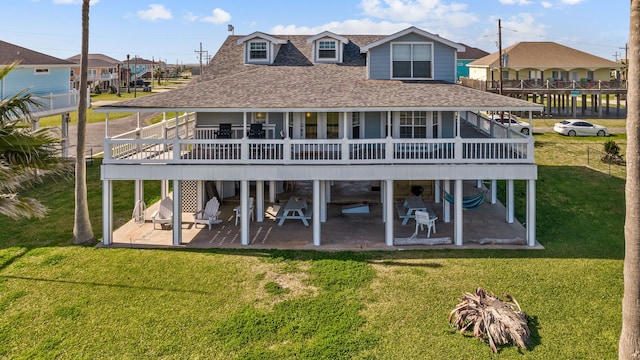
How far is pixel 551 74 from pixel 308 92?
136ft

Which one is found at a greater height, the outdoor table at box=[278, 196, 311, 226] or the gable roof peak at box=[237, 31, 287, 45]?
the gable roof peak at box=[237, 31, 287, 45]

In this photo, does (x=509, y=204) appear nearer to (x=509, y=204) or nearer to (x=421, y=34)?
(x=509, y=204)

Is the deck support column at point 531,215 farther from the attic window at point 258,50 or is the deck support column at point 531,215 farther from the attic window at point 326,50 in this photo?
the attic window at point 258,50

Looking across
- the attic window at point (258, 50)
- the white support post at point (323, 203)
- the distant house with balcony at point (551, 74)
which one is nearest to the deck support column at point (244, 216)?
the white support post at point (323, 203)

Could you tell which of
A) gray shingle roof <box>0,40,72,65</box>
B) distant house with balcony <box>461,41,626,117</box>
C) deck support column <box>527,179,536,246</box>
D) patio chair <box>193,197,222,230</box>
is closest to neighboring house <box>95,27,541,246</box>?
deck support column <box>527,179,536,246</box>

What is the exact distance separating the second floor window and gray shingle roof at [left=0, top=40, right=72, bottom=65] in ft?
63.3

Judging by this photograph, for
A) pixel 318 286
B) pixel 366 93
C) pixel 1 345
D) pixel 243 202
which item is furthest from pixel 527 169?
pixel 1 345

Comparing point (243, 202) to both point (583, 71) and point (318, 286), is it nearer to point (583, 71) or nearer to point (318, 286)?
point (318, 286)

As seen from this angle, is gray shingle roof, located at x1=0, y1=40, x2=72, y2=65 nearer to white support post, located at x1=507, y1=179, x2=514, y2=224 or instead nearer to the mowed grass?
the mowed grass

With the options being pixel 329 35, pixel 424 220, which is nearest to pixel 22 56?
pixel 329 35

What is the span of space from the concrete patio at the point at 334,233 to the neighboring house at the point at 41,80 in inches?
429

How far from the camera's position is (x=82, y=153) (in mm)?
15406

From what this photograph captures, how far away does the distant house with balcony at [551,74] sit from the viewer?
154 ft

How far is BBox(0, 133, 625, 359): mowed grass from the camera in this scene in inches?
376
